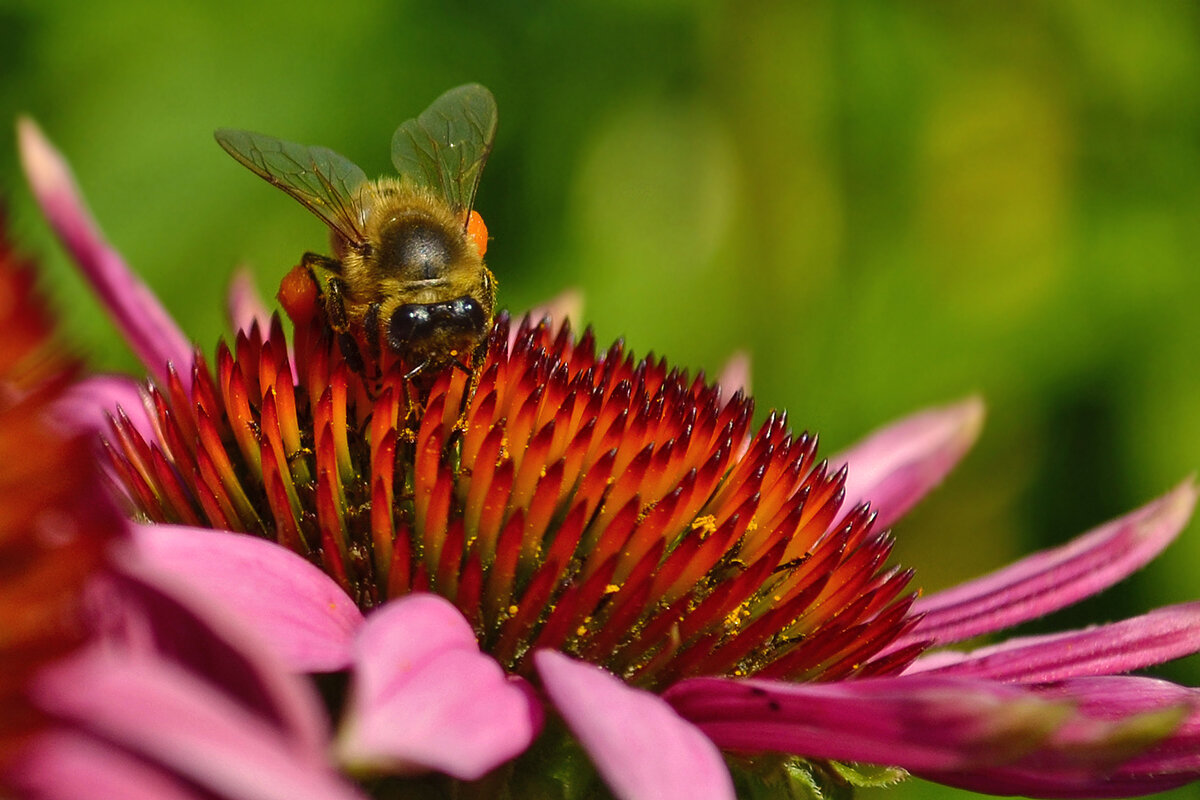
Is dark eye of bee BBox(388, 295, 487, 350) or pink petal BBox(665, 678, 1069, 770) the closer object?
pink petal BBox(665, 678, 1069, 770)

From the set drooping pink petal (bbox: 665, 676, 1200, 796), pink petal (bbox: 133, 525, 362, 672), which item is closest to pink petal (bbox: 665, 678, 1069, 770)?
drooping pink petal (bbox: 665, 676, 1200, 796)

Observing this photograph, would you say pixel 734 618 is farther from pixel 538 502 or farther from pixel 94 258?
pixel 94 258

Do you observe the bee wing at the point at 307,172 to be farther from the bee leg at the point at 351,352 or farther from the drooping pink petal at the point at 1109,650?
the drooping pink petal at the point at 1109,650

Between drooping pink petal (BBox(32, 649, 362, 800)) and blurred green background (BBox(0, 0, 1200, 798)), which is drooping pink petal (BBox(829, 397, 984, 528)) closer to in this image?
blurred green background (BBox(0, 0, 1200, 798))

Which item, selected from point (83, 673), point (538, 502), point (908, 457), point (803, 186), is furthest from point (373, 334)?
point (803, 186)

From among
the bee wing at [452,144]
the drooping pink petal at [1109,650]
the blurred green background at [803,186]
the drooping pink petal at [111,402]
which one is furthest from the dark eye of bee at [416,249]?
the blurred green background at [803,186]
